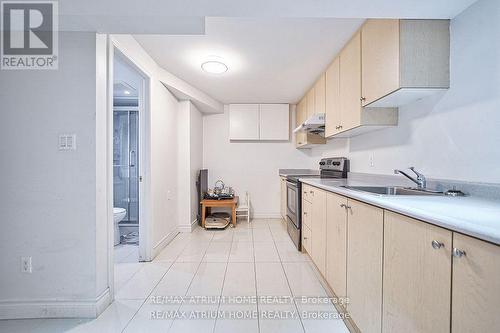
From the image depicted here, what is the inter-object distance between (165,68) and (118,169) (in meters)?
2.30

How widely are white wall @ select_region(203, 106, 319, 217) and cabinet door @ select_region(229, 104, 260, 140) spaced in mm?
204

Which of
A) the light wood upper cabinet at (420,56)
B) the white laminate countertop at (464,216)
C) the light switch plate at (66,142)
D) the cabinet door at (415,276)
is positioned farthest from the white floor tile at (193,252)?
the light wood upper cabinet at (420,56)

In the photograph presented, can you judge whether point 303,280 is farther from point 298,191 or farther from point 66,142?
point 66,142

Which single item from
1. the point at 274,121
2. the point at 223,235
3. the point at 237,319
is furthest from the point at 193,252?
the point at 274,121

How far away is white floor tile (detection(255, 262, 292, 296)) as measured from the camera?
1827 millimetres

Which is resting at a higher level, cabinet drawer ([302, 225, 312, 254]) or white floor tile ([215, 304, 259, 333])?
cabinet drawer ([302, 225, 312, 254])

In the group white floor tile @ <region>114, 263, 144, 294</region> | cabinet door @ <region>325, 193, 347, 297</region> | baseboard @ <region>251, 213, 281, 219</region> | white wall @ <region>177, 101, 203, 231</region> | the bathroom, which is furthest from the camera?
baseboard @ <region>251, 213, 281, 219</region>

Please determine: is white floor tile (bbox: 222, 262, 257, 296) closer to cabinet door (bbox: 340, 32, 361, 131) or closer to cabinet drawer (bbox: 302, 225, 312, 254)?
cabinet drawer (bbox: 302, 225, 312, 254)

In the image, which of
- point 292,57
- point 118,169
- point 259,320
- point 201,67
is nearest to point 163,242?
point 259,320

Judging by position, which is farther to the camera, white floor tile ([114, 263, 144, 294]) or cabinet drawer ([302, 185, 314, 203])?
cabinet drawer ([302, 185, 314, 203])

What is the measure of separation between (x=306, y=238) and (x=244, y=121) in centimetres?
261

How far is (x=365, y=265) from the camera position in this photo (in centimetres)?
121

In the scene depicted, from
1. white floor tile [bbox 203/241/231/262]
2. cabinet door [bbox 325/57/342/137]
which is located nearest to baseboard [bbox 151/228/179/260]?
white floor tile [bbox 203/241/231/262]

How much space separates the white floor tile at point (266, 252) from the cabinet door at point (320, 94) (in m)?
1.89
